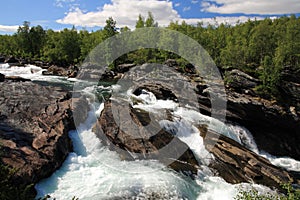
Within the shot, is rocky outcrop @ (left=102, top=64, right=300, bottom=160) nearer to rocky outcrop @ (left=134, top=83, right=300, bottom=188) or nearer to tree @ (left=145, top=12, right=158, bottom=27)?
rocky outcrop @ (left=134, top=83, right=300, bottom=188)

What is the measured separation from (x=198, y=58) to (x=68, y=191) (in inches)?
1201

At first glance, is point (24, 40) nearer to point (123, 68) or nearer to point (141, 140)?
point (123, 68)

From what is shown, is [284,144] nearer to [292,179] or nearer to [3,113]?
[292,179]

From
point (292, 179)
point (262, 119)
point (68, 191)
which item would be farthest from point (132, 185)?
point (262, 119)

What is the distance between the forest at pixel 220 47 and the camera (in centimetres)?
3481

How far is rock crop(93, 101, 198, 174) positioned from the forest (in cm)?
1593

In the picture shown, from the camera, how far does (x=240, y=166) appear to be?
56.5ft

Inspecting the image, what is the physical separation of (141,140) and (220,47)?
40698 millimetres

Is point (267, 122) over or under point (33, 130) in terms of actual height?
under

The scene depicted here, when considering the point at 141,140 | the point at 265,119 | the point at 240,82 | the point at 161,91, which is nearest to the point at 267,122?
the point at 265,119

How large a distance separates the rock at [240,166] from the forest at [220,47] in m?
12.3

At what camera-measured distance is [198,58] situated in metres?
38.6

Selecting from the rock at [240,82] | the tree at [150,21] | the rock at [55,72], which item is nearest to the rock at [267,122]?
the rock at [240,82]

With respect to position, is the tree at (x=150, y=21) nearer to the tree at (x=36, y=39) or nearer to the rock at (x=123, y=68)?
the rock at (x=123, y=68)
